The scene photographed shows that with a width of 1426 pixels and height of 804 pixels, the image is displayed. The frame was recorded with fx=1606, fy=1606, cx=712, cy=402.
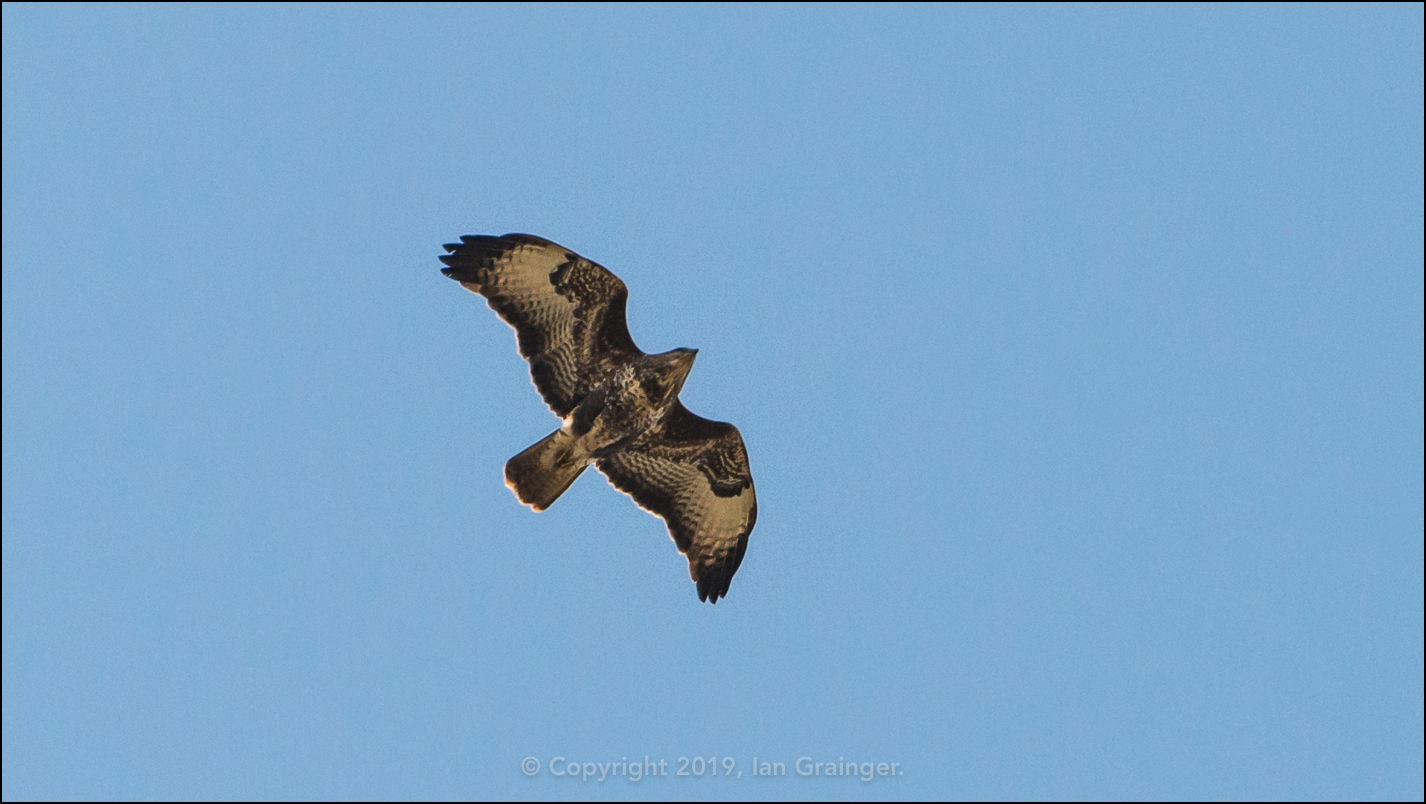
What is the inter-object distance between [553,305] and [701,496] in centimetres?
232

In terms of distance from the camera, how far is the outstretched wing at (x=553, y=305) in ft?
45.5

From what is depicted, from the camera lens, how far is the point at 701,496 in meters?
14.9

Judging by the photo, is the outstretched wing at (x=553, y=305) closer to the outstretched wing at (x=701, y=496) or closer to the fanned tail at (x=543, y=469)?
the fanned tail at (x=543, y=469)

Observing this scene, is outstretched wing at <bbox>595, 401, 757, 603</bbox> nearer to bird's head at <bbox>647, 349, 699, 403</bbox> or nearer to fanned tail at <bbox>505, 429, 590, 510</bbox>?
fanned tail at <bbox>505, 429, 590, 510</bbox>

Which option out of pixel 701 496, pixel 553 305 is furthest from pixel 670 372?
pixel 701 496

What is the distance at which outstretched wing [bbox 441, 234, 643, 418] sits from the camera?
13859 mm

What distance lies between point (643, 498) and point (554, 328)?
189cm

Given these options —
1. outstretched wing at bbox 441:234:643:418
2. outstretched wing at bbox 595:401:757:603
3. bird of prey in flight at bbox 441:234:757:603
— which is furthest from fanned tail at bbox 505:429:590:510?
outstretched wing at bbox 595:401:757:603

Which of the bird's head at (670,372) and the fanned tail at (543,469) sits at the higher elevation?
the bird's head at (670,372)

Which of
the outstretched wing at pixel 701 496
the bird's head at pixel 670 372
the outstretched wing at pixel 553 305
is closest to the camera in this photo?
the bird's head at pixel 670 372

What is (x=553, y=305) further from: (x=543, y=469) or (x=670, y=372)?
(x=543, y=469)

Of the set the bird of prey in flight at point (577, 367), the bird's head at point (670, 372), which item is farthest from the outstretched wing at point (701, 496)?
the bird's head at point (670, 372)

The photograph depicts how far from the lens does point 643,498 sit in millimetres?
14922

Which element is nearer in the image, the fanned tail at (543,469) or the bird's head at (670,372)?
the bird's head at (670,372)
